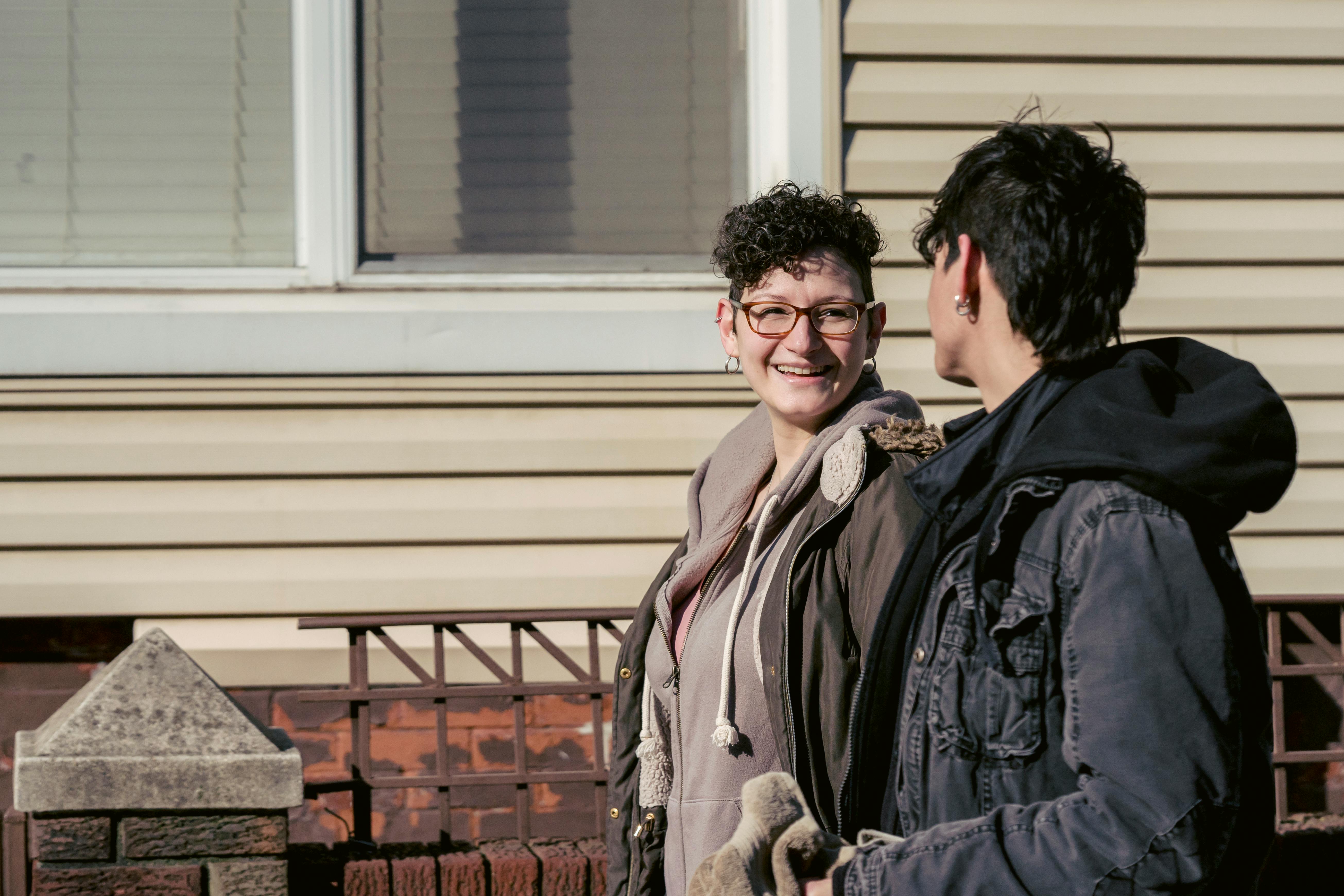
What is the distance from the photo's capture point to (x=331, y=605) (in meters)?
3.77

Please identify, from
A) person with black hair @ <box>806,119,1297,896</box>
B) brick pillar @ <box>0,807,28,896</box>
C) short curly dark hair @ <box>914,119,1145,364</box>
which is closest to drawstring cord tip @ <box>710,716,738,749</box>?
person with black hair @ <box>806,119,1297,896</box>

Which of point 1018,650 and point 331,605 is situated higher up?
point 1018,650

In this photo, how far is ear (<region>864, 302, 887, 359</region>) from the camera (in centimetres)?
207

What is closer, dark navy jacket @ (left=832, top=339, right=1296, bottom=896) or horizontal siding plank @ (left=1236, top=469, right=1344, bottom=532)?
dark navy jacket @ (left=832, top=339, right=1296, bottom=896)

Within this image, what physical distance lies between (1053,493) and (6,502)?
3.75 meters

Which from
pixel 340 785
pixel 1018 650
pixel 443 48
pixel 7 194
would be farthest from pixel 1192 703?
pixel 7 194

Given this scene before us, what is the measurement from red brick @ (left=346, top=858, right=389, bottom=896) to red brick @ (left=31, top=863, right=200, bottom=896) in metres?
0.40

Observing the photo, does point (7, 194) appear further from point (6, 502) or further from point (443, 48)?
point (443, 48)

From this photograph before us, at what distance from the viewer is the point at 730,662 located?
1.85 metres

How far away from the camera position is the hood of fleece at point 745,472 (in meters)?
1.90

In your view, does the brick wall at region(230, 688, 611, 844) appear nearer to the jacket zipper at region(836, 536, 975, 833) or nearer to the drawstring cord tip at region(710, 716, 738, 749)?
the drawstring cord tip at region(710, 716, 738, 749)

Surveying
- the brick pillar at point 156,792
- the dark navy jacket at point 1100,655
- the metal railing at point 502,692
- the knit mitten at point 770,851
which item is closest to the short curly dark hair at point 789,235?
the dark navy jacket at point 1100,655

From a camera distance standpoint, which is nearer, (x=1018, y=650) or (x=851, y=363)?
(x=1018, y=650)

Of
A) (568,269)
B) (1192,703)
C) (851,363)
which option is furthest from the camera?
(568,269)
